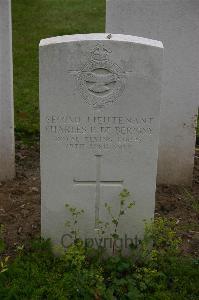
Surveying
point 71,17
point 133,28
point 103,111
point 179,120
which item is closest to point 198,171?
point 179,120

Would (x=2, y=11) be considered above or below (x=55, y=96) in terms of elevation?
above

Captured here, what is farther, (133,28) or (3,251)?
(133,28)

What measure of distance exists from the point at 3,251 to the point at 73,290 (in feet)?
2.59

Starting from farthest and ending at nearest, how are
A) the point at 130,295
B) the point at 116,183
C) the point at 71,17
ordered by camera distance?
the point at 71,17, the point at 116,183, the point at 130,295

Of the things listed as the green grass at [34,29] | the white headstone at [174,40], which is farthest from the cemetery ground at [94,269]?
the green grass at [34,29]

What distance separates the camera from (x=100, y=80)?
4.22 metres

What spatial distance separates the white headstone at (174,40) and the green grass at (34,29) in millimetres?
1962

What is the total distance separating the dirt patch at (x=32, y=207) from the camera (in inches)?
194

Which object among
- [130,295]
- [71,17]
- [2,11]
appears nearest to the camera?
[130,295]

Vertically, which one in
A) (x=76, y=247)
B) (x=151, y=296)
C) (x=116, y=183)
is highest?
(x=116, y=183)

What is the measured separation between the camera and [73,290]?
13.6 ft

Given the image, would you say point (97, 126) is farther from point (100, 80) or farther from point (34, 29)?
point (34, 29)

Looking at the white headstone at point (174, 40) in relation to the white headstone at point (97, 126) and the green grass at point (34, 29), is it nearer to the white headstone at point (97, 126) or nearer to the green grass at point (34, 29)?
the white headstone at point (97, 126)

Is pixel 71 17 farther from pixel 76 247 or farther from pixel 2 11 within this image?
pixel 76 247
